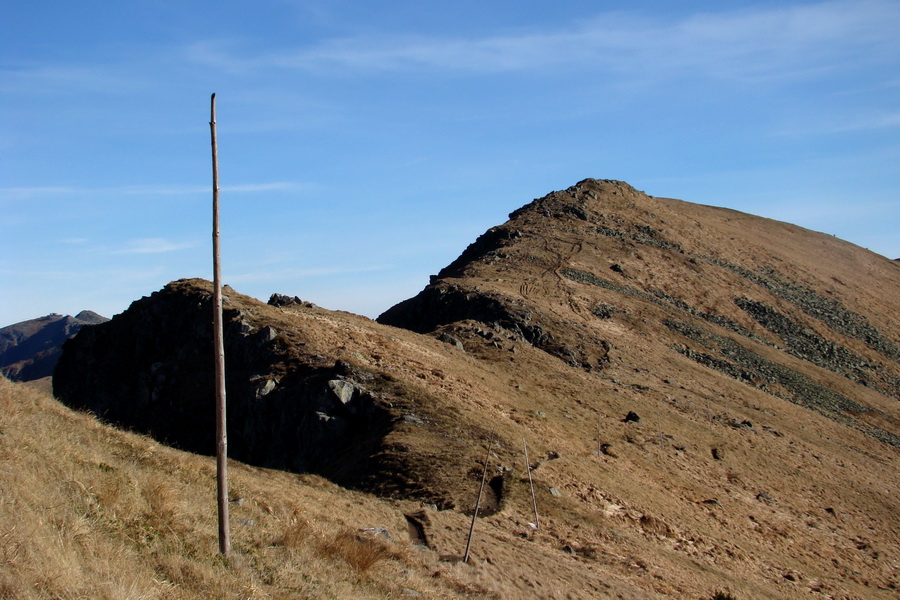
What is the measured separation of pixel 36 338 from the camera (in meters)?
172

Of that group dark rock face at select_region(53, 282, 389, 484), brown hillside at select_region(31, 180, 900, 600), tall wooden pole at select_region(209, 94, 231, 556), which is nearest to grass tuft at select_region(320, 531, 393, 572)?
brown hillside at select_region(31, 180, 900, 600)

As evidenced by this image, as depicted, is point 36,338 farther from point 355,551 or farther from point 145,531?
point 145,531

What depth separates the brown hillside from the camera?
24734 mm

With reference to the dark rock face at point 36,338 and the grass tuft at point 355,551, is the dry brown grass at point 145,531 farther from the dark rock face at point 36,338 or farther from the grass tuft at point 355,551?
the dark rock face at point 36,338

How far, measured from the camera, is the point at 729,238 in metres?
97.9

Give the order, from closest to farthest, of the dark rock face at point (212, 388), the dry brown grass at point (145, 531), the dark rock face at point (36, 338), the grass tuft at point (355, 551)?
the dry brown grass at point (145, 531) → the grass tuft at point (355, 551) → the dark rock face at point (212, 388) → the dark rock face at point (36, 338)

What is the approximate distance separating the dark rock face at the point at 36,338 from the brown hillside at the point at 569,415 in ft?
328

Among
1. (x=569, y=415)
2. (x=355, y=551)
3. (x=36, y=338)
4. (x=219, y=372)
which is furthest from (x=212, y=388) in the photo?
(x=36, y=338)

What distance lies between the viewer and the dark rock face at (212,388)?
30.9 meters

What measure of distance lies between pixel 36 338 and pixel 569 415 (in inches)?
6752

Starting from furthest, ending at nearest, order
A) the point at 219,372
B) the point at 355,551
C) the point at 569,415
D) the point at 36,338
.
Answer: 1. the point at 36,338
2. the point at 569,415
3. the point at 355,551
4. the point at 219,372

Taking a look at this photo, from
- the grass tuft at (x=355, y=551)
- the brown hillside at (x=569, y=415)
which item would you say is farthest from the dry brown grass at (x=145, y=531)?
the brown hillside at (x=569, y=415)

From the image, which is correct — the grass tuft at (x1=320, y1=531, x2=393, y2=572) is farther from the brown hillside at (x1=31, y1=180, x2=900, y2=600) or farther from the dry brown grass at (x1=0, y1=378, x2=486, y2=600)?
the brown hillside at (x1=31, y1=180, x2=900, y2=600)

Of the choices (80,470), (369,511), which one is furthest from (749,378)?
(80,470)
